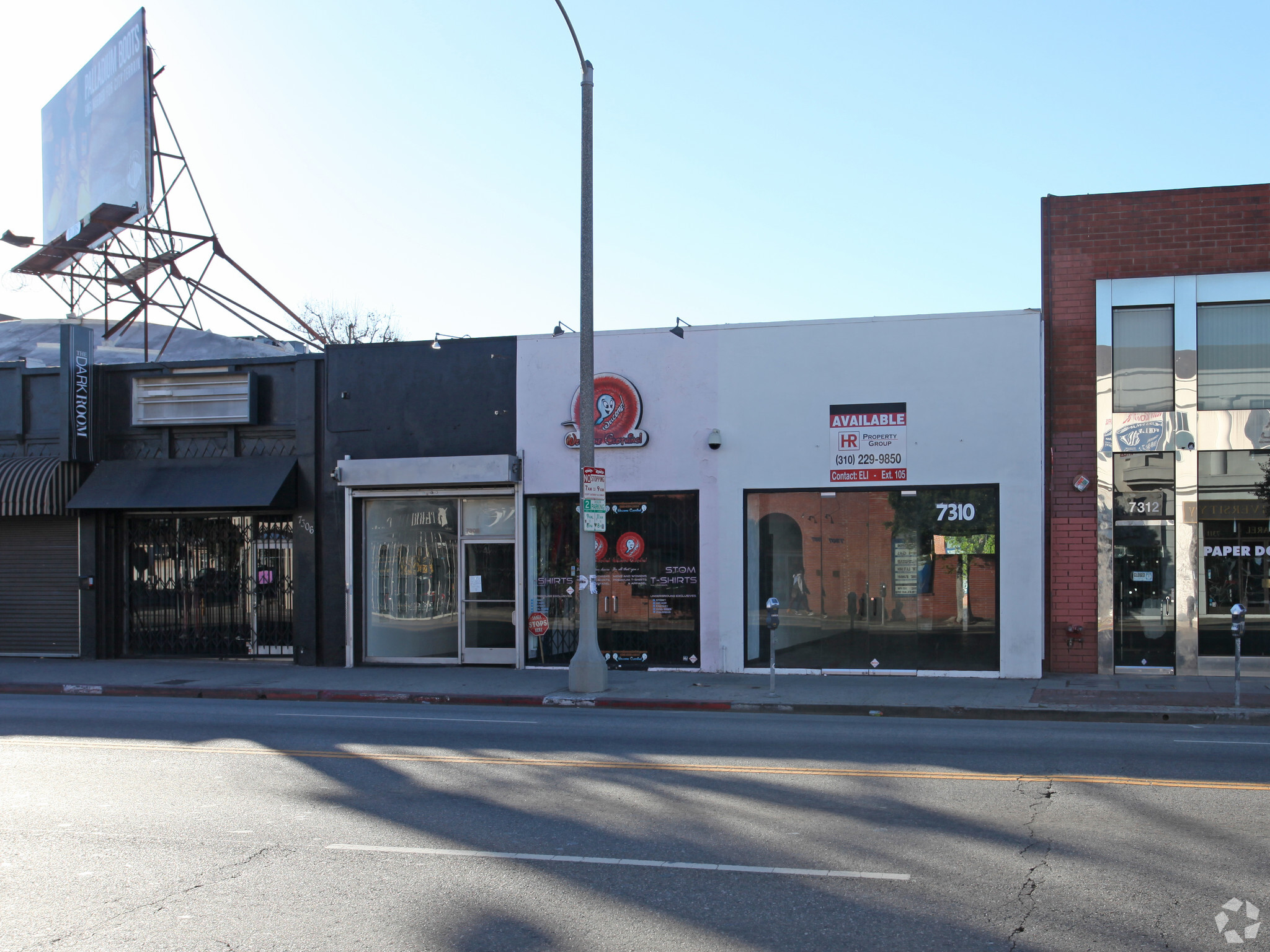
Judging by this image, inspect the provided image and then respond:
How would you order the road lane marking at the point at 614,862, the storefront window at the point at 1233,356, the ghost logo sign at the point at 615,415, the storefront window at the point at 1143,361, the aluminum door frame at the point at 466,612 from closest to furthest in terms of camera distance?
the road lane marking at the point at 614,862
the storefront window at the point at 1233,356
the storefront window at the point at 1143,361
the ghost logo sign at the point at 615,415
the aluminum door frame at the point at 466,612

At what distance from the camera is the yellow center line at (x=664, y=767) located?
8.84m

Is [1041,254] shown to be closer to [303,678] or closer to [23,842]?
[303,678]

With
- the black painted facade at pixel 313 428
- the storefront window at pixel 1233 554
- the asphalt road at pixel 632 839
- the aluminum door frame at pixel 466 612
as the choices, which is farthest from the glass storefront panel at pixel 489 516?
the storefront window at pixel 1233 554

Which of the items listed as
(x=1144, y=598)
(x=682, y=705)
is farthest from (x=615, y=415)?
(x=1144, y=598)

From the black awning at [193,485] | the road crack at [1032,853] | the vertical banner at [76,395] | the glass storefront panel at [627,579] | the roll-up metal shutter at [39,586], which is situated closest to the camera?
the road crack at [1032,853]

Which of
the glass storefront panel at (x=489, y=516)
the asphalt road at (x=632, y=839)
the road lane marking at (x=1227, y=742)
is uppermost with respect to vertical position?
the glass storefront panel at (x=489, y=516)

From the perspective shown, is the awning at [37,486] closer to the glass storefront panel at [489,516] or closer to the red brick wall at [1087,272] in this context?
the glass storefront panel at [489,516]

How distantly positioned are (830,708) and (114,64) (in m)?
20.6

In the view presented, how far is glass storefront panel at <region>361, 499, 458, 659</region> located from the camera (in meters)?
19.6

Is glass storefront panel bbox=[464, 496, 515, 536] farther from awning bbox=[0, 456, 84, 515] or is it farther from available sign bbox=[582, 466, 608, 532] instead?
awning bbox=[0, 456, 84, 515]

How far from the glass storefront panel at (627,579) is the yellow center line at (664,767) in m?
7.93

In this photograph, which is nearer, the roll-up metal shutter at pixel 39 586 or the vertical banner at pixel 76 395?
the vertical banner at pixel 76 395

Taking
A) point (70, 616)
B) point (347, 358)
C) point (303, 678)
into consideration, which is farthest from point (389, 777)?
point (70, 616)

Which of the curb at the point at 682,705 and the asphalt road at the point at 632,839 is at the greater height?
the asphalt road at the point at 632,839
